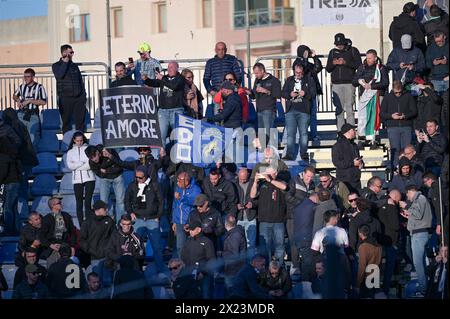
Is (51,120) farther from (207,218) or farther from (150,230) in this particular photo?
(207,218)

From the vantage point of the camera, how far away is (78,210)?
66.6 feet

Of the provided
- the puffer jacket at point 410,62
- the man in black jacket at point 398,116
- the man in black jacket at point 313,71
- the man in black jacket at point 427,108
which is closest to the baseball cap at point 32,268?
the man in black jacket at point 313,71

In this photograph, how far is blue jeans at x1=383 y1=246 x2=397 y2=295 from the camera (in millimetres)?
18406

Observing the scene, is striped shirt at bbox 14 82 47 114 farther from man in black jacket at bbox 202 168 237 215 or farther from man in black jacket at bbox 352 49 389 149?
man in black jacket at bbox 352 49 389 149

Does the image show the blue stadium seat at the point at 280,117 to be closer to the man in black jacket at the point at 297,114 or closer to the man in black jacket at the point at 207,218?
the man in black jacket at the point at 297,114

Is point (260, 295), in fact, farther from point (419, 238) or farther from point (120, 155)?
point (120, 155)

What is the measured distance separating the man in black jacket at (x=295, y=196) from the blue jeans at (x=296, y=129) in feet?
4.53

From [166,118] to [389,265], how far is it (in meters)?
4.71

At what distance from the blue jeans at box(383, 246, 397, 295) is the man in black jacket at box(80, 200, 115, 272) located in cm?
382

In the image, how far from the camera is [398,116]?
2066cm

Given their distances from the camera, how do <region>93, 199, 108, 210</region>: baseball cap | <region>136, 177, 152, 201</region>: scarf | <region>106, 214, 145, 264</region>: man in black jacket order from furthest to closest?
<region>136, 177, 152, 201</region>: scarf → <region>93, 199, 108, 210</region>: baseball cap → <region>106, 214, 145, 264</region>: man in black jacket

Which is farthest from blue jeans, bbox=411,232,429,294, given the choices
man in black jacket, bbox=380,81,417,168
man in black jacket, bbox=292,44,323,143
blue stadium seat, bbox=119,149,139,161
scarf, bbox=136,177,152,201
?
blue stadium seat, bbox=119,149,139,161

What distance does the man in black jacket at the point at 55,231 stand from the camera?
1898 cm

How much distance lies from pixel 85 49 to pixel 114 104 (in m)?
23.2
